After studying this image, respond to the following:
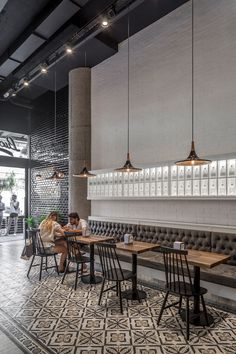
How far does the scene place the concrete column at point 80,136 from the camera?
660cm

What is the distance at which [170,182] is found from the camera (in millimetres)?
4867

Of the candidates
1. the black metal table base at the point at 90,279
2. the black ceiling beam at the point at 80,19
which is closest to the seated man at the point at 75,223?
the black metal table base at the point at 90,279

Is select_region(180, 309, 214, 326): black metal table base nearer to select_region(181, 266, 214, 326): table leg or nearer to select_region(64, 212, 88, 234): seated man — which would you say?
select_region(181, 266, 214, 326): table leg

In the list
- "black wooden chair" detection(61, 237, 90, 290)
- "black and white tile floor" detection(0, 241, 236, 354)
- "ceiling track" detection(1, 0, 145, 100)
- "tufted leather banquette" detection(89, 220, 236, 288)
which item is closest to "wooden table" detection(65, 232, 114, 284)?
"black wooden chair" detection(61, 237, 90, 290)

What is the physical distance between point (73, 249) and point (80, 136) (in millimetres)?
3137

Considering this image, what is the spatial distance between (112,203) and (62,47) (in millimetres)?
3569

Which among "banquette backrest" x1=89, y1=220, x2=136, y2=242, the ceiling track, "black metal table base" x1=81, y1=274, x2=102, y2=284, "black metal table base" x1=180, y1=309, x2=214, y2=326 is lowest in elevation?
"black metal table base" x1=81, y1=274, x2=102, y2=284

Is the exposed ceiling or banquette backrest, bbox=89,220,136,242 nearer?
the exposed ceiling

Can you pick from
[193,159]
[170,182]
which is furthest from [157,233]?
[193,159]

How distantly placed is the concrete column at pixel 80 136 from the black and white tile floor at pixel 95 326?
8.70 ft

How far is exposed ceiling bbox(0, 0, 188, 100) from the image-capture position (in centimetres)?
453

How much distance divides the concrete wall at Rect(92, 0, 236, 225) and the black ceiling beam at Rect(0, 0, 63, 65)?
188 centimetres

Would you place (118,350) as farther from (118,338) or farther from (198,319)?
(198,319)

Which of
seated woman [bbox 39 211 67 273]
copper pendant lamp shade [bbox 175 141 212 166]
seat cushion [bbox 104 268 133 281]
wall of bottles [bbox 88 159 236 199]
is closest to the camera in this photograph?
copper pendant lamp shade [bbox 175 141 212 166]
